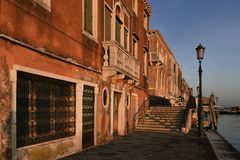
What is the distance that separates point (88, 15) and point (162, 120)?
11.9m

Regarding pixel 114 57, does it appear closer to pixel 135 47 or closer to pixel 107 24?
pixel 107 24

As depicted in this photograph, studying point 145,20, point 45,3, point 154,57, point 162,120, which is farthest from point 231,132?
point 45,3

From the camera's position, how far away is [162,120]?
21.2 metres

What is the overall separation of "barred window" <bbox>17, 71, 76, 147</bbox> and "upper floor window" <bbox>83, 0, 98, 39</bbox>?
2691 mm

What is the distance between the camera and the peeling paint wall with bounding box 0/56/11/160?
6414 mm

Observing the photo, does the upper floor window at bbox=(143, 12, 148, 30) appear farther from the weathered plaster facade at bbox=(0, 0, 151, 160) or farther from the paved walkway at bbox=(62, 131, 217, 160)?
the paved walkway at bbox=(62, 131, 217, 160)

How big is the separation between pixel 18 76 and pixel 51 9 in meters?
2.47

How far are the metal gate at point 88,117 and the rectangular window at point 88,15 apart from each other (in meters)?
2.42

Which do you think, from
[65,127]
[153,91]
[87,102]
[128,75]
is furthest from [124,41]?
[153,91]

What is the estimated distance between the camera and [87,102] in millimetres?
11461

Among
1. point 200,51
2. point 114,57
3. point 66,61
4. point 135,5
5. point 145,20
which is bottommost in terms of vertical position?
point 66,61

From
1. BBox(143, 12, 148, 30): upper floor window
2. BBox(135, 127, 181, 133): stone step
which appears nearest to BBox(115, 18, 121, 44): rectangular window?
BBox(135, 127, 181, 133): stone step

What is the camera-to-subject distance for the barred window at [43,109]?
7394mm

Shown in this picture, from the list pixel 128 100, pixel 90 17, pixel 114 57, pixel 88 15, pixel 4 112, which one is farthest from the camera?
pixel 128 100
